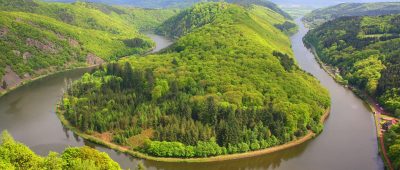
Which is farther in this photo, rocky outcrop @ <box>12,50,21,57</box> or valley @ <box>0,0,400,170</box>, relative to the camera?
rocky outcrop @ <box>12,50,21,57</box>

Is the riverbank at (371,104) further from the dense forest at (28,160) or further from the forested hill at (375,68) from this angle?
the dense forest at (28,160)

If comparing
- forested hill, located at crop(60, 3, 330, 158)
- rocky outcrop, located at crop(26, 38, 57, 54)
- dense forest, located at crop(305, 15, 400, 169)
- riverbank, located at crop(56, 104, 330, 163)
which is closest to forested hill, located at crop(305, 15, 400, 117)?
dense forest, located at crop(305, 15, 400, 169)

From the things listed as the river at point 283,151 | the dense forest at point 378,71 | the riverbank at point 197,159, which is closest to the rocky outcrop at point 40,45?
the river at point 283,151

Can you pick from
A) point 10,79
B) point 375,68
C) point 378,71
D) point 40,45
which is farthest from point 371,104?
point 40,45

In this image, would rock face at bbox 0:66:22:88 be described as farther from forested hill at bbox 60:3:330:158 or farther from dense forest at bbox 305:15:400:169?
dense forest at bbox 305:15:400:169

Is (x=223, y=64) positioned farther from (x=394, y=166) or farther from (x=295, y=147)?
(x=394, y=166)

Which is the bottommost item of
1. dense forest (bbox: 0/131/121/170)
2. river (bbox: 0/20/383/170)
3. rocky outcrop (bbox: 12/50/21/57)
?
river (bbox: 0/20/383/170)

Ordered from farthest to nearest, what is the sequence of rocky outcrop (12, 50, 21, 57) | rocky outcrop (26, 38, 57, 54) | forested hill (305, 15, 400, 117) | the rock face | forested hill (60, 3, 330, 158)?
1. rocky outcrop (26, 38, 57, 54)
2. rocky outcrop (12, 50, 21, 57)
3. the rock face
4. forested hill (305, 15, 400, 117)
5. forested hill (60, 3, 330, 158)
